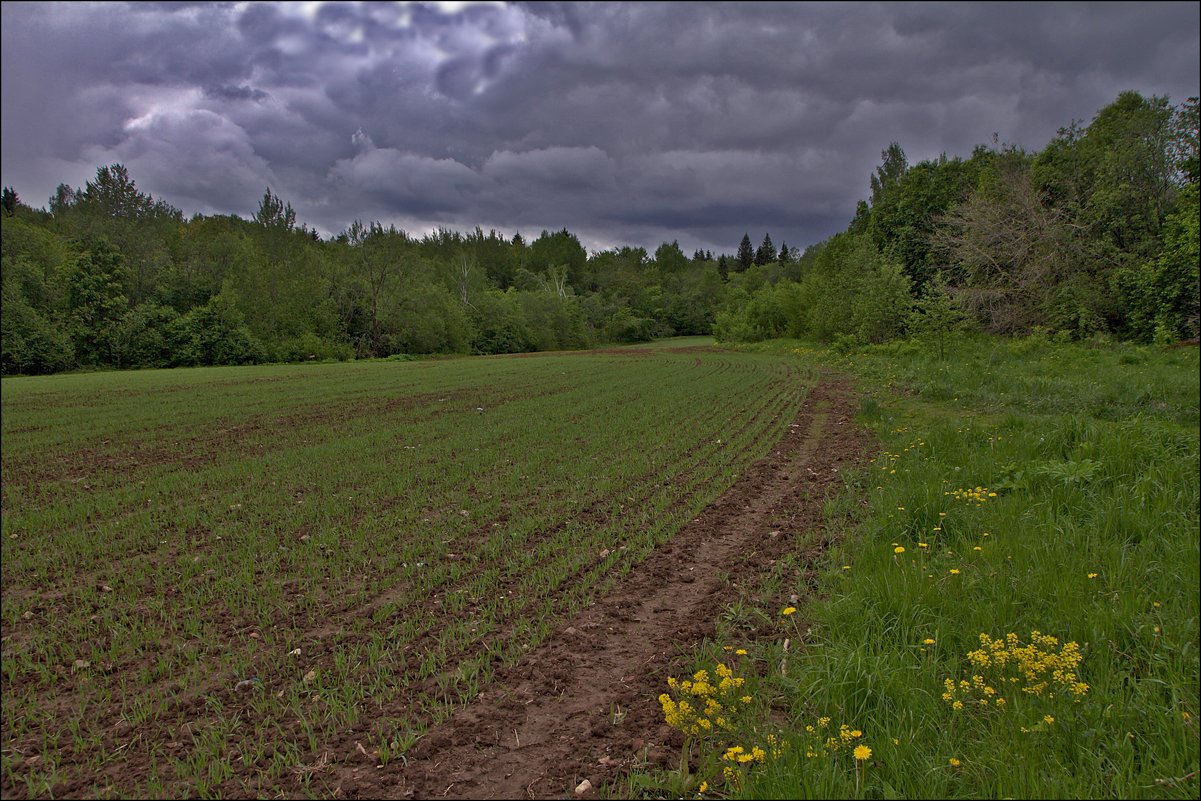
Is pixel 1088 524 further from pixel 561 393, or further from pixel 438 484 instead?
pixel 561 393

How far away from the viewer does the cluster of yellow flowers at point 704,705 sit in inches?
114

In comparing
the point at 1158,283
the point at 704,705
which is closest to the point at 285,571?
the point at 704,705

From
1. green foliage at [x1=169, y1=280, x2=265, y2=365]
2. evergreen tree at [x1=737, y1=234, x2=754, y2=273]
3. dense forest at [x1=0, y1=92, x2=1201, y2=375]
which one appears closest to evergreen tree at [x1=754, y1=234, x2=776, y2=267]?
evergreen tree at [x1=737, y1=234, x2=754, y2=273]

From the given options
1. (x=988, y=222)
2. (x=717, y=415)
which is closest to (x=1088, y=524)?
(x=717, y=415)

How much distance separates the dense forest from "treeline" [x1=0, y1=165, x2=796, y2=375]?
17 cm

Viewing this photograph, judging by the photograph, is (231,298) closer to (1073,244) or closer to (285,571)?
(285,571)

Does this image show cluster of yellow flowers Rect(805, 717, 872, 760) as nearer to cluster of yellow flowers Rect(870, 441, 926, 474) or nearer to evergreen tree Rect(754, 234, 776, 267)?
cluster of yellow flowers Rect(870, 441, 926, 474)

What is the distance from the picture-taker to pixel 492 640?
14.0ft

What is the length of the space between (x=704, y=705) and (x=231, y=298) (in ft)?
176

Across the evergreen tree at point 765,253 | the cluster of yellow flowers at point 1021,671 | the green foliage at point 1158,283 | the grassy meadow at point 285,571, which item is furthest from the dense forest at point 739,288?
the evergreen tree at point 765,253

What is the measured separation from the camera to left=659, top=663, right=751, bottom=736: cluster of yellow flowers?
289 cm

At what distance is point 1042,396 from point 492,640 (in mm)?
10690

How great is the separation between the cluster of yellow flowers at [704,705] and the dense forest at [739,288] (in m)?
4.13

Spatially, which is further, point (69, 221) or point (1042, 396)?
point (69, 221)
